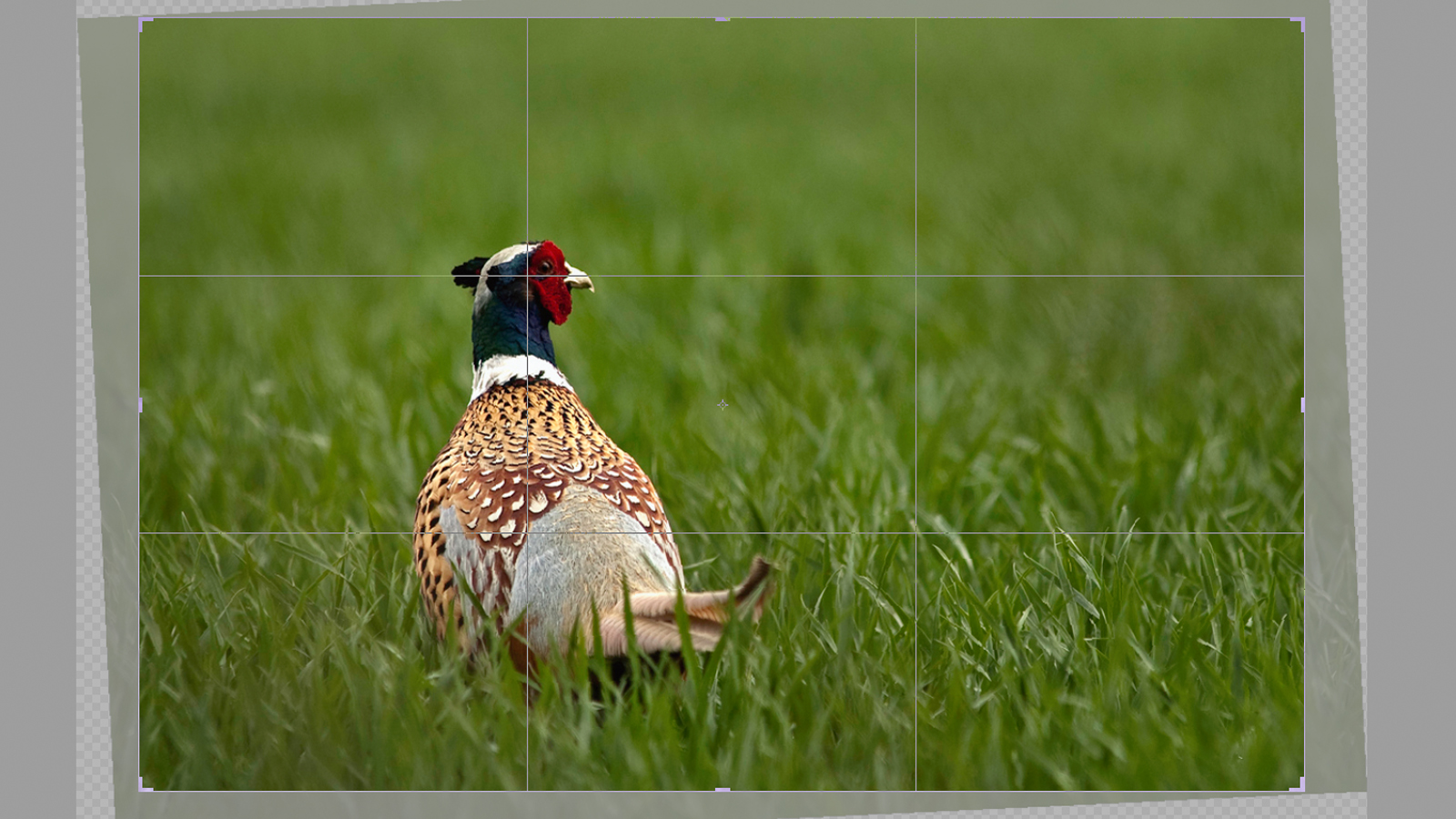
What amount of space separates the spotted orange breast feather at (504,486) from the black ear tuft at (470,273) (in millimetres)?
392

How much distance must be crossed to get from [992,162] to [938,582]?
86.8 inches

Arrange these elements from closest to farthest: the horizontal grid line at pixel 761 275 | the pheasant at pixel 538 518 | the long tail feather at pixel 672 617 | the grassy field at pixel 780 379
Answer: the long tail feather at pixel 672 617 → the pheasant at pixel 538 518 → the grassy field at pixel 780 379 → the horizontal grid line at pixel 761 275

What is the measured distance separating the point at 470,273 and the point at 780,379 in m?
1.32

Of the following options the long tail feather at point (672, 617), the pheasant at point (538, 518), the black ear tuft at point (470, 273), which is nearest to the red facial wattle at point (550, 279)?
the pheasant at point (538, 518)

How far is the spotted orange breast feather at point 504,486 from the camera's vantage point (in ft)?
13.0

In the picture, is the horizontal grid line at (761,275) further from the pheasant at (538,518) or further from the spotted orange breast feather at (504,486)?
the spotted orange breast feather at (504,486)

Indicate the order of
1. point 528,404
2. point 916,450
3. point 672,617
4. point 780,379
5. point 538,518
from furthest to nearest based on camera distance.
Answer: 1. point 780,379
2. point 916,450
3. point 528,404
4. point 538,518
5. point 672,617

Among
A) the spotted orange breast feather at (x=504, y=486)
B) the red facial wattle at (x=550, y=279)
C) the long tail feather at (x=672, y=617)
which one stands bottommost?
the long tail feather at (x=672, y=617)

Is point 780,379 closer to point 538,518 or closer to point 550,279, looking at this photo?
point 550,279

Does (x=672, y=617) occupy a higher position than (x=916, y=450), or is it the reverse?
(x=916, y=450)

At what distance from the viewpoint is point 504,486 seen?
13.3ft

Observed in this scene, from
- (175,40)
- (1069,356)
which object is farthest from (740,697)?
(175,40)

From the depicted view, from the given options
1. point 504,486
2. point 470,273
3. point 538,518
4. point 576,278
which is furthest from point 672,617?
point 470,273

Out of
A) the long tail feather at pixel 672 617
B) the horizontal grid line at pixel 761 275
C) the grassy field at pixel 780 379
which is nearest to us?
the long tail feather at pixel 672 617
